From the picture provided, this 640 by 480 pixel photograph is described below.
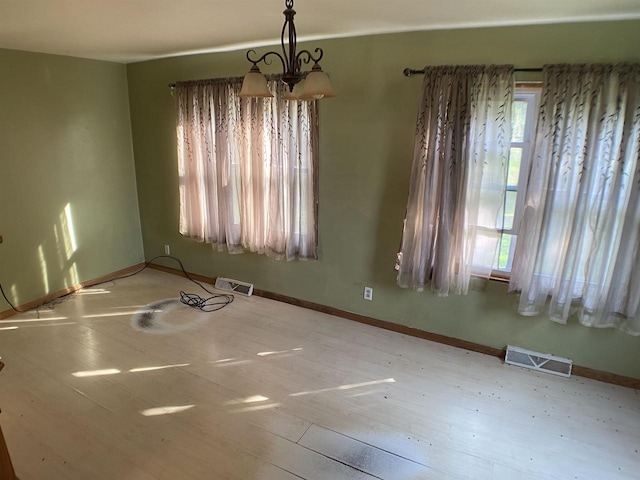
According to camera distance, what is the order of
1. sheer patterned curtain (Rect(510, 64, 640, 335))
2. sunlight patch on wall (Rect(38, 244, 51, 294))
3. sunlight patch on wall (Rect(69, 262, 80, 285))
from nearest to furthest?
1. sheer patterned curtain (Rect(510, 64, 640, 335))
2. sunlight patch on wall (Rect(38, 244, 51, 294))
3. sunlight patch on wall (Rect(69, 262, 80, 285))

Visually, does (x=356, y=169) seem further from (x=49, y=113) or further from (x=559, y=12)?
(x=49, y=113)

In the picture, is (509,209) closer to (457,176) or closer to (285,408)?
(457,176)

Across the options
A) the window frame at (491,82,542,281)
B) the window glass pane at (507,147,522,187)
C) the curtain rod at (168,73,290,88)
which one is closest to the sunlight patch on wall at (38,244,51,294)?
the curtain rod at (168,73,290,88)

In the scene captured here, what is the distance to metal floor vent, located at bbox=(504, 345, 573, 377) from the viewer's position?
109 inches

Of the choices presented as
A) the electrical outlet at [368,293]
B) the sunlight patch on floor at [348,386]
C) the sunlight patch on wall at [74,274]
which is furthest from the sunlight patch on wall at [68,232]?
the electrical outlet at [368,293]

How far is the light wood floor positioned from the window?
2.77ft

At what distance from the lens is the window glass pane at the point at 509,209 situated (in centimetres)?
275

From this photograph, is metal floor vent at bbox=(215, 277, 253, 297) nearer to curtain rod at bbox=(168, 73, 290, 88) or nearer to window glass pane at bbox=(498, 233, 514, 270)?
curtain rod at bbox=(168, 73, 290, 88)

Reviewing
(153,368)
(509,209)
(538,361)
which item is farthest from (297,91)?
(538,361)

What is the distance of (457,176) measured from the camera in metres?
2.69

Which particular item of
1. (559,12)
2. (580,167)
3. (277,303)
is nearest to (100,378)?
(277,303)

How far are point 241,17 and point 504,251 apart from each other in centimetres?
243

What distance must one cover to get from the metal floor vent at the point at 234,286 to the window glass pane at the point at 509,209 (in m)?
2.48

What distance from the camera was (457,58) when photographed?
8.73 ft
